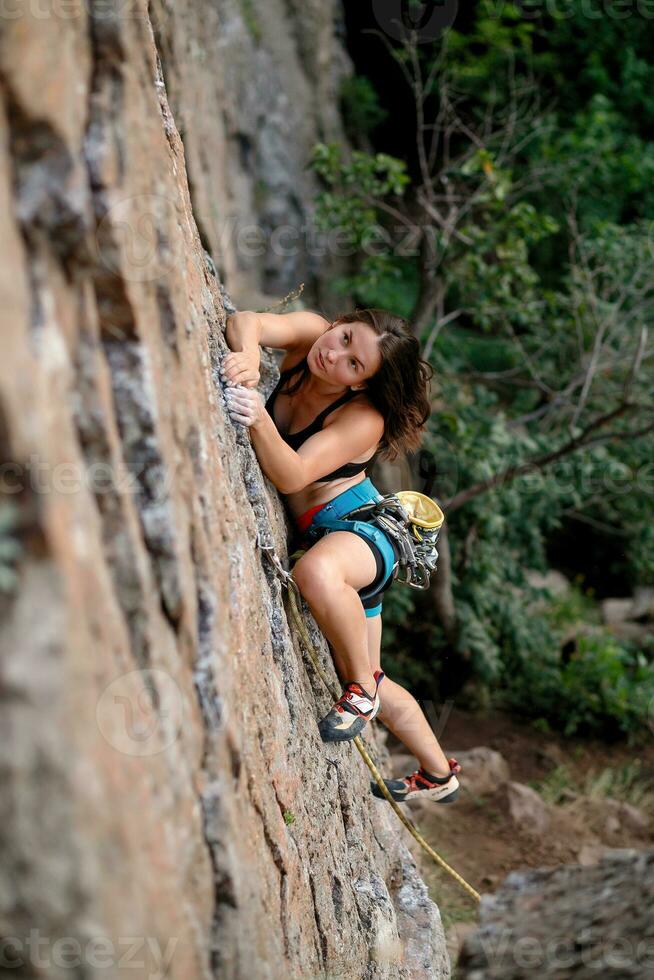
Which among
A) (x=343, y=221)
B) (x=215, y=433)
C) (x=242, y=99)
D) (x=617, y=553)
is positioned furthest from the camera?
(x=242, y=99)

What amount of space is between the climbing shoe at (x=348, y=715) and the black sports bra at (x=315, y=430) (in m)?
0.64

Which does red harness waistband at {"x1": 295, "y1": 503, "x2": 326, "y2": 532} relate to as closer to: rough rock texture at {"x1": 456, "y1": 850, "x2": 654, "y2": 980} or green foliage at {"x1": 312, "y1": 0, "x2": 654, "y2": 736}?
rough rock texture at {"x1": 456, "y1": 850, "x2": 654, "y2": 980}

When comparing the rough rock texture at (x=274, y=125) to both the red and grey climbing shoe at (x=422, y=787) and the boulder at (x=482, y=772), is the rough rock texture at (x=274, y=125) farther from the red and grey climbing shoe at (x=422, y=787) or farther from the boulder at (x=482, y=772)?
the red and grey climbing shoe at (x=422, y=787)

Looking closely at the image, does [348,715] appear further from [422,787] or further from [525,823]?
[525,823]

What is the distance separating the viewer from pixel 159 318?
56.9 inches

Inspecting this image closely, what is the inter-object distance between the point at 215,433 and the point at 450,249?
14.1 feet

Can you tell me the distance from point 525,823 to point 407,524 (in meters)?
3.14

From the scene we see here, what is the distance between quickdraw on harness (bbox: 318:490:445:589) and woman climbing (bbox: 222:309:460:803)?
0.11 ft

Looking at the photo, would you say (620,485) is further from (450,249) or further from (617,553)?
(450,249)

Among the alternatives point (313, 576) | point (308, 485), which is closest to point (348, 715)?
point (313, 576)

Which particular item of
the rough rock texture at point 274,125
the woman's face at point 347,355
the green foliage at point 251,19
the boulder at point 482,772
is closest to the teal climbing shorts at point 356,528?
the woman's face at point 347,355

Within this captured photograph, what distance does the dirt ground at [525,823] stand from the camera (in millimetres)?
4664

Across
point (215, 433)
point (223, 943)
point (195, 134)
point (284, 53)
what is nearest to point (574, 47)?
point (284, 53)

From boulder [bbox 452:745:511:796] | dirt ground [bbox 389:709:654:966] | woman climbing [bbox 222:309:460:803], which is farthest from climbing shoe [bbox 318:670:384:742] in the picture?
boulder [bbox 452:745:511:796]
